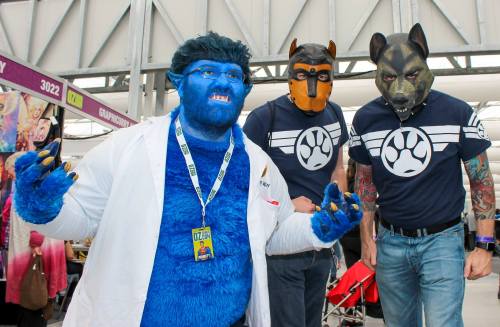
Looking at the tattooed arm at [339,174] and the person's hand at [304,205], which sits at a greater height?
the tattooed arm at [339,174]

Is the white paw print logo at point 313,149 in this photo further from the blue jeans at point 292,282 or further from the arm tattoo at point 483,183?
the arm tattoo at point 483,183

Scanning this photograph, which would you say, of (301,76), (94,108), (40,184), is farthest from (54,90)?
(40,184)

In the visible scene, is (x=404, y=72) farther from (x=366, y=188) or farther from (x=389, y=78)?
(x=366, y=188)

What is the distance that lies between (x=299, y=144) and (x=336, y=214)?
2.58ft

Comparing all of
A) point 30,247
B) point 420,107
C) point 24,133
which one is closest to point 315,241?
point 420,107

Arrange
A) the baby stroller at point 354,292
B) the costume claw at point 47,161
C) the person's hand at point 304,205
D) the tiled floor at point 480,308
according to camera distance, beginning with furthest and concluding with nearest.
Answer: the tiled floor at point 480,308 → the baby stroller at point 354,292 → the person's hand at point 304,205 → the costume claw at point 47,161

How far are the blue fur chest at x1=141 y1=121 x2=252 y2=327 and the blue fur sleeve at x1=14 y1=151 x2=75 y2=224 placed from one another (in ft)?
1.04

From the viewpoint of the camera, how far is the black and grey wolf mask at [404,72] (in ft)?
6.29

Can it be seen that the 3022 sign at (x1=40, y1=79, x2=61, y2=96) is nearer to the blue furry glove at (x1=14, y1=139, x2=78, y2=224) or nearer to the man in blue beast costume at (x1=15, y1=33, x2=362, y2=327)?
the man in blue beast costume at (x1=15, y1=33, x2=362, y2=327)

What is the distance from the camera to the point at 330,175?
2143 mm

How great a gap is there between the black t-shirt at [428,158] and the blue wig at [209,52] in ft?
2.82

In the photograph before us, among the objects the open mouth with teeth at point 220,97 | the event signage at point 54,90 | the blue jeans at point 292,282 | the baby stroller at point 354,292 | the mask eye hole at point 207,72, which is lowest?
the baby stroller at point 354,292

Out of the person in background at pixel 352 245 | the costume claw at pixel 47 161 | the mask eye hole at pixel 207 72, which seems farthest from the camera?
the person in background at pixel 352 245

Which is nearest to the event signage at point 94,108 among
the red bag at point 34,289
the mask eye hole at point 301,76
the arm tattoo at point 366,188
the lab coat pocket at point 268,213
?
the red bag at point 34,289
